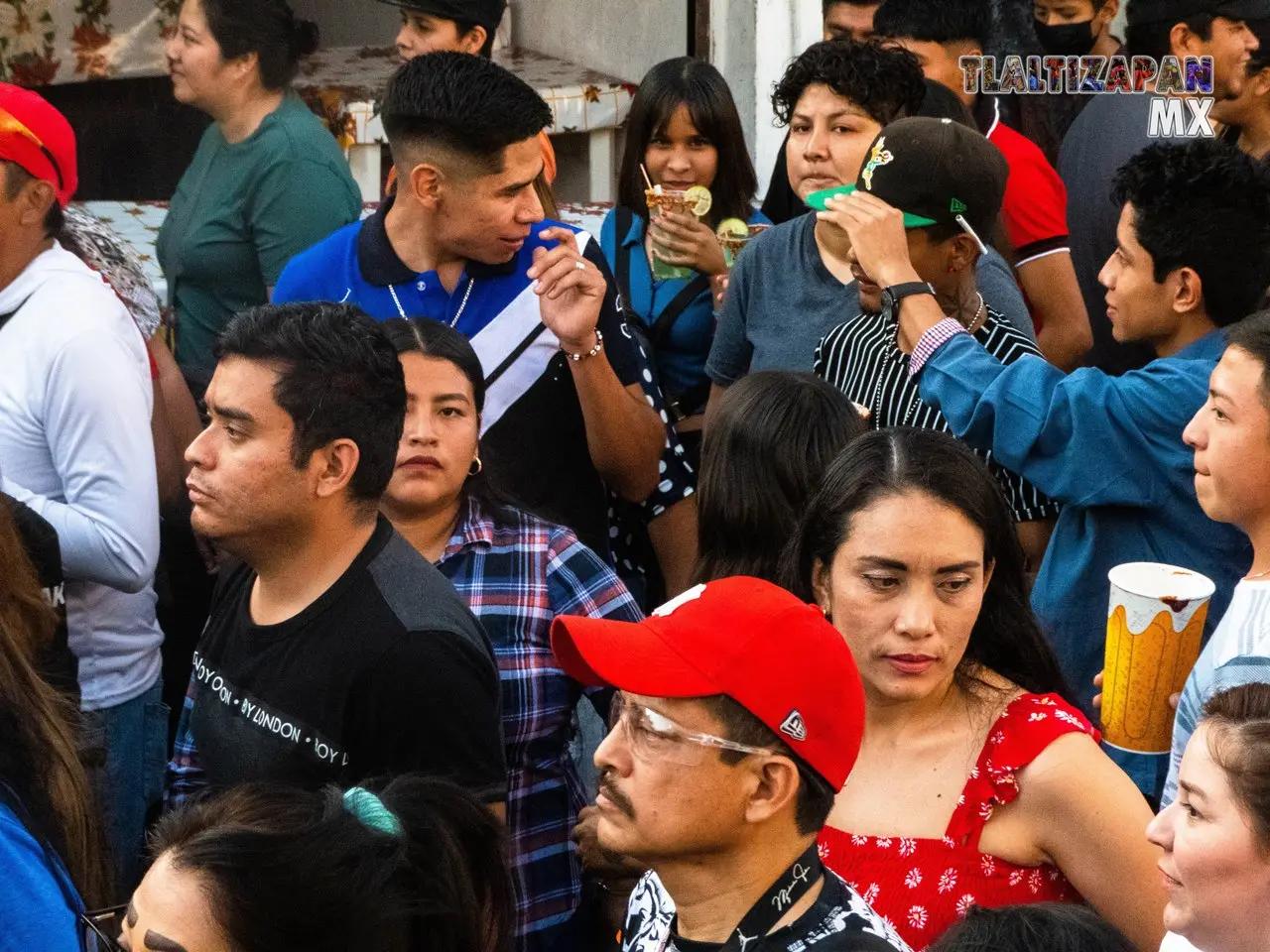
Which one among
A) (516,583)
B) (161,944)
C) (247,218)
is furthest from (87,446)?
(161,944)

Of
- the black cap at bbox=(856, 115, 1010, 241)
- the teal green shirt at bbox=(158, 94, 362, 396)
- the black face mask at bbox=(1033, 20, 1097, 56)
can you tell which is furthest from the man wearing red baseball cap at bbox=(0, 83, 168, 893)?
the black face mask at bbox=(1033, 20, 1097, 56)

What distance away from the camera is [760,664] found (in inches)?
80.7

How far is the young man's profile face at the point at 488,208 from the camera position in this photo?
12.5 ft

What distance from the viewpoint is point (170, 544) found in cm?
418

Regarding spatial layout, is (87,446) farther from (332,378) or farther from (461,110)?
(461,110)

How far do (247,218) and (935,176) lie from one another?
203 centimetres

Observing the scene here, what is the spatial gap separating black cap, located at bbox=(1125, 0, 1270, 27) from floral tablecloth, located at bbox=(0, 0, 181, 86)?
3.61m

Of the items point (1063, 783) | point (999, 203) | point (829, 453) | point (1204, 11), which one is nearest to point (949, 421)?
point (829, 453)

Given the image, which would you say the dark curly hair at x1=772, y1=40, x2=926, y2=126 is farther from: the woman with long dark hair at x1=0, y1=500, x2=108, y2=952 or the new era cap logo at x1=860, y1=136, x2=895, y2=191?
the woman with long dark hair at x1=0, y1=500, x2=108, y2=952

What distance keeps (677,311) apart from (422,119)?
3.68ft

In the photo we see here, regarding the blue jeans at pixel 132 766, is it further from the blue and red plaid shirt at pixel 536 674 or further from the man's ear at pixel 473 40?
the man's ear at pixel 473 40

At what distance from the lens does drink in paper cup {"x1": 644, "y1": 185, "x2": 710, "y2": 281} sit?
4531 millimetres

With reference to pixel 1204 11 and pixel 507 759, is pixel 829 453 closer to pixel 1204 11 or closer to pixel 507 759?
pixel 507 759

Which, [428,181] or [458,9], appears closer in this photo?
[428,181]
